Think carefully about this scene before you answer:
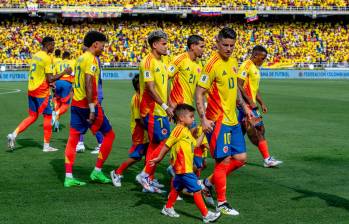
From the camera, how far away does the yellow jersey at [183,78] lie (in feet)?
28.7

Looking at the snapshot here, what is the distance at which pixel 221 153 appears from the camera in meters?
7.21

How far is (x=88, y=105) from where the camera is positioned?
28.8ft

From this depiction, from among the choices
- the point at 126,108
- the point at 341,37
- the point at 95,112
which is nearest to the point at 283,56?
the point at 341,37

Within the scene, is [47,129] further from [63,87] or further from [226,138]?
[226,138]

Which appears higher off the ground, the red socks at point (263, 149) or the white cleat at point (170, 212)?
the white cleat at point (170, 212)

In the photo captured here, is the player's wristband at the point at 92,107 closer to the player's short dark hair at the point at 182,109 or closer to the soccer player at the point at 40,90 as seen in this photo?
the player's short dark hair at the point at 182,109

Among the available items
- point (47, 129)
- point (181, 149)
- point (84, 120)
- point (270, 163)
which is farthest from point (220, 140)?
point (47, 129)

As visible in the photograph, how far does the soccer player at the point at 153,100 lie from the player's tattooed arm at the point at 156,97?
48 millimetres

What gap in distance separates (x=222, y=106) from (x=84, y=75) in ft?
8.53

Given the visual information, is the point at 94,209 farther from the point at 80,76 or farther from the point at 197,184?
the point at 80,76

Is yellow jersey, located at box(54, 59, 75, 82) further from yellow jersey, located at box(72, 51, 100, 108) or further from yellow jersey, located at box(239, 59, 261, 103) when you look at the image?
yellow jersey, located at box(72, 51, 100, 108)

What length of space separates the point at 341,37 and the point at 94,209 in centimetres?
5876

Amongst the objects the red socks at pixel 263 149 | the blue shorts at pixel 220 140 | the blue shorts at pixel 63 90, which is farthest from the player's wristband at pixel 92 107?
the blue shorts at pixel 63 90

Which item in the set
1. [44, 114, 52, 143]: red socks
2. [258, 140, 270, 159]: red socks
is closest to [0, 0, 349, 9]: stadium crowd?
[44, 114, 52, 143]: red socks
